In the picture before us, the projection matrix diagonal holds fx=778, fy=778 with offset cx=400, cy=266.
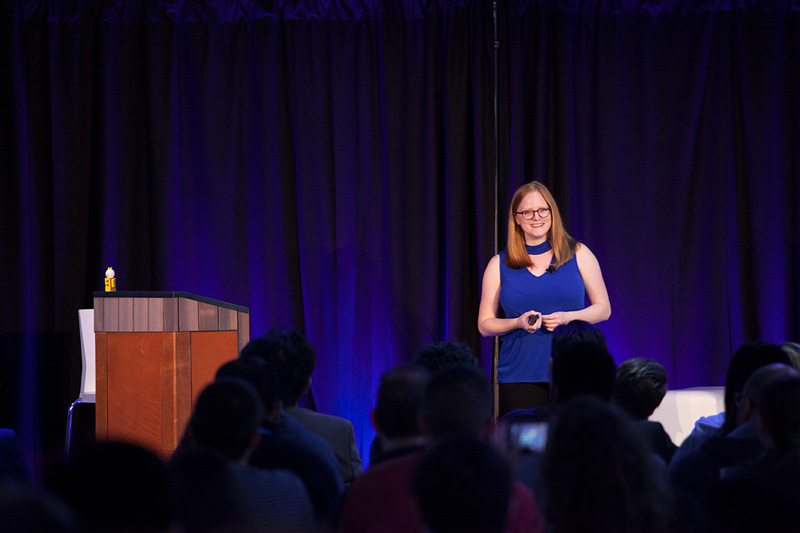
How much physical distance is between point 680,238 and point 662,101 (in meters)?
0.90

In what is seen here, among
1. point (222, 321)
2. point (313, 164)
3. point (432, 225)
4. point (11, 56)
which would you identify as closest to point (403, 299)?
point (432, 225)

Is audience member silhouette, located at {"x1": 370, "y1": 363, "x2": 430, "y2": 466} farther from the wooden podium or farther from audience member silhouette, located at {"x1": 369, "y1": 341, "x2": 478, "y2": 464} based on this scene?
the wooden podium

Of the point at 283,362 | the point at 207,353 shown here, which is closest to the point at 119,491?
the point at 283,362

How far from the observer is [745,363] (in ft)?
7.57

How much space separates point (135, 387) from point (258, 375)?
130 centimetres

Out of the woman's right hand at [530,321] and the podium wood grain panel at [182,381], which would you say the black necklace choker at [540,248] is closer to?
the woman's right hand at [530,321]

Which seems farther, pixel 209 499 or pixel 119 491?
pixel 209 499

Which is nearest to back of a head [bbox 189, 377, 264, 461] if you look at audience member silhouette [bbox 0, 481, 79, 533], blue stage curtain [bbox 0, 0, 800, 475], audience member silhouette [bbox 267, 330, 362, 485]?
audience member silhouette [bbox 0, 481, 79, 533]

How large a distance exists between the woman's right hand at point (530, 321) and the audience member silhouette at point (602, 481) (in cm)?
220

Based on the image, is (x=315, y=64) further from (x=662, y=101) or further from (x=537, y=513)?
(x=537, y=513)

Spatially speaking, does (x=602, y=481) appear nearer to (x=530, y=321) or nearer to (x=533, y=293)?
(x=530, y=321)

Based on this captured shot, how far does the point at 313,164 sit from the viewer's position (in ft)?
16.7

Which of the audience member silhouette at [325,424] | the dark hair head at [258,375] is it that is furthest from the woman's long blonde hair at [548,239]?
the dark hair head at [258,375]

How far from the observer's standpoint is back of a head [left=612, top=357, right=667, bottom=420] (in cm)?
252
